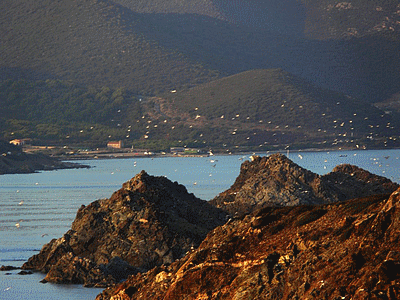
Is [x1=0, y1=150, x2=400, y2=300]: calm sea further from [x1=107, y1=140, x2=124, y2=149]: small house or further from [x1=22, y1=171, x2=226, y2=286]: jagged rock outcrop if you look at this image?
[x1=107, y1=140, x2=124, y2=149]: small house

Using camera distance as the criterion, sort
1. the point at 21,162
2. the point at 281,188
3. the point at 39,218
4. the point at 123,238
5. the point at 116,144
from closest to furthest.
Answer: the point at 123,238
the point at 281,188
the point at 39,218
the point at 21,162
the point at 116,144

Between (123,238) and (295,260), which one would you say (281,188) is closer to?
(123,238)

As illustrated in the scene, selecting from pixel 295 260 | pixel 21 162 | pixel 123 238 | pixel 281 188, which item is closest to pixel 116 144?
pixel 21 162

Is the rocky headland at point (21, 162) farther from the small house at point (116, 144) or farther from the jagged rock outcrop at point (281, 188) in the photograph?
the jagged rock outcrop at point (281, 188)

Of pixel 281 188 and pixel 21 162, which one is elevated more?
pixel 281 188

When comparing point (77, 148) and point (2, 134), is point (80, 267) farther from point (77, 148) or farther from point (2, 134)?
point (2, 134)

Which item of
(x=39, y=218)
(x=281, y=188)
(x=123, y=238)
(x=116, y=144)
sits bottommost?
(x=39, y=218)

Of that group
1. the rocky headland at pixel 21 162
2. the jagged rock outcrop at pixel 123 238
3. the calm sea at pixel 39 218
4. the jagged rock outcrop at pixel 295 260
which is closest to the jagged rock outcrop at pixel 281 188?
the calm sea at pixel 39 218
